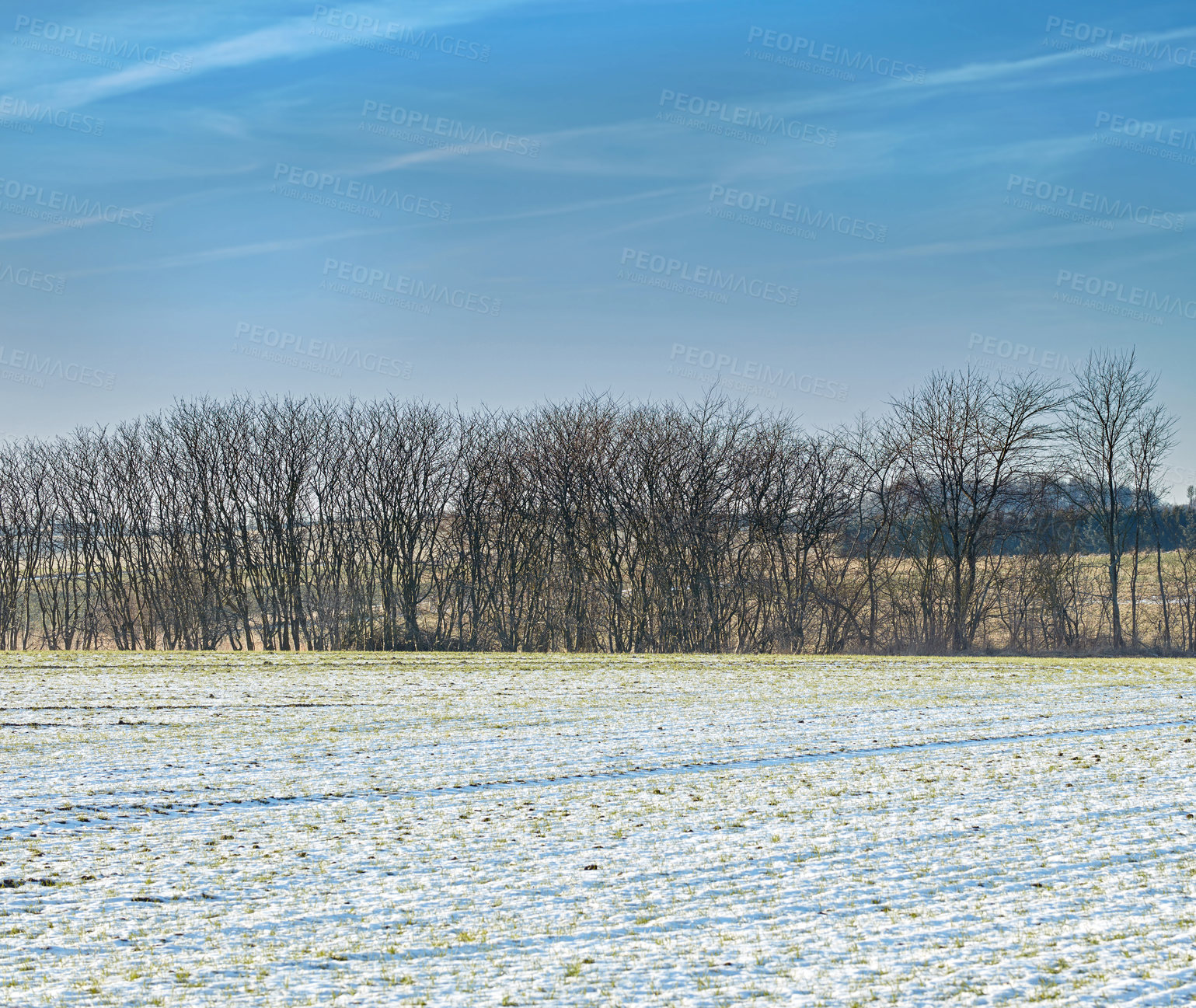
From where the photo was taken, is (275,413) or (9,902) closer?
(9,902)

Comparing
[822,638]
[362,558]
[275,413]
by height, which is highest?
[275,413]

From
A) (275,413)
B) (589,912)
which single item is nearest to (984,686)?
(589,912)

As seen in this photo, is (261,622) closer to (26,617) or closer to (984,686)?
(26,617)

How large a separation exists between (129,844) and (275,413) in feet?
112

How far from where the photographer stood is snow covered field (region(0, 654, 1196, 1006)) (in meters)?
5.55

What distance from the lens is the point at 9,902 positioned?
6691 millimetres

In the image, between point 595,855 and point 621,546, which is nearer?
point 595,855

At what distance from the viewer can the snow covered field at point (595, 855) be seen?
18.2 feet

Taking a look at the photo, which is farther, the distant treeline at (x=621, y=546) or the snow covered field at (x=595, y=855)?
the distant treeline at (x=621, y=546)

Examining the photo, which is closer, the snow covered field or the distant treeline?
the snow covered field

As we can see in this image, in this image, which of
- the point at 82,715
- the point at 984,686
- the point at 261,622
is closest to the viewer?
the point at 82,715

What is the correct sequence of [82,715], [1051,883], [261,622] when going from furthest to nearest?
[261,622], [82,715], [1051,883]

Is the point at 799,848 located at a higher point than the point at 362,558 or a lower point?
lower

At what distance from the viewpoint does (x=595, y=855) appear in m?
7.96
